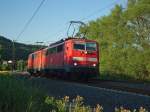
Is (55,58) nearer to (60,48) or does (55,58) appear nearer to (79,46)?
(60,48)

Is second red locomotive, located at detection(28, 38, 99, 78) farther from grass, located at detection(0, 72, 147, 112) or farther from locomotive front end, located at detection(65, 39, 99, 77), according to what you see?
grass, located at detection(0, 72, 147, 112)

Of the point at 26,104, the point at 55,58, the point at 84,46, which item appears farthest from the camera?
the point at 55,58

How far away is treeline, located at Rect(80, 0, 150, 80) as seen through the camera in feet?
156

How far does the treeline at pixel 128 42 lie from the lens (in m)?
47.6

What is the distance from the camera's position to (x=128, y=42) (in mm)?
50750

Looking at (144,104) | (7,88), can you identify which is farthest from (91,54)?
(7,88)

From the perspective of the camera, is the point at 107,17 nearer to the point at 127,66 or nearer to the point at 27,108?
the point at 127,66

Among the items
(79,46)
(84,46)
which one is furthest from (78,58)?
(84,46)

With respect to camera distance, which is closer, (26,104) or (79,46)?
(26,104)

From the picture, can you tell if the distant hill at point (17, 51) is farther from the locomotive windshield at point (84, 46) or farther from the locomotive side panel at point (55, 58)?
the locomotive windshield at point (84, 46)

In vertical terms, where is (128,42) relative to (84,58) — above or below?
above

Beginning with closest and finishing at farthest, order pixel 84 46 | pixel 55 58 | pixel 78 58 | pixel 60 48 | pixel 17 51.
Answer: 1. pixel 78 58
2. pixel 84 46
3. pixel 60 48
4. pixel 55 58
5. pixel 17 51

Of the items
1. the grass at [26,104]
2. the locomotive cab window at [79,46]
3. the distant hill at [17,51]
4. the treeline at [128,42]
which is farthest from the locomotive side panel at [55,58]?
the distant hill at [17,51]

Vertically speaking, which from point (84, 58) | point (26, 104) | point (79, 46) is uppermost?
point (79, 46)
